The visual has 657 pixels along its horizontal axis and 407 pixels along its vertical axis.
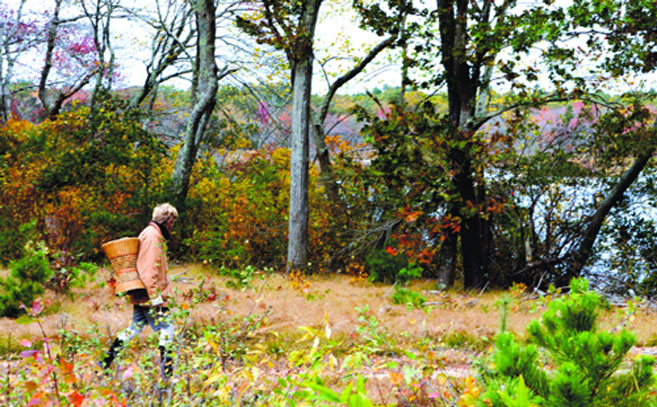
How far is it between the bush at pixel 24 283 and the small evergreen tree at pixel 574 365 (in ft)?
20.1

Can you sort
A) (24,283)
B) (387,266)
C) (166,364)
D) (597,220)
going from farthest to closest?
(387,266) → (597,220) → (24,283) → (166,364)

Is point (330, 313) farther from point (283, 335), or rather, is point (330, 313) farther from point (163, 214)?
point (163, 214)

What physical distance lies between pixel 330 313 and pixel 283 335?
39.1 inches

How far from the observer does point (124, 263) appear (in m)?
4.27

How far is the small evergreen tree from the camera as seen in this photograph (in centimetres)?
145

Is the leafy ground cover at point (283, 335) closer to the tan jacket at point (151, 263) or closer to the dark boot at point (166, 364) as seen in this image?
the dark boot at point (166, 364)

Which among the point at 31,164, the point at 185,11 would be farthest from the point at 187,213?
the point at 185,11

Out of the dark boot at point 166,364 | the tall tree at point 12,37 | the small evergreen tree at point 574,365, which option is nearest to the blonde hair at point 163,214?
the dark boot at point 166,364

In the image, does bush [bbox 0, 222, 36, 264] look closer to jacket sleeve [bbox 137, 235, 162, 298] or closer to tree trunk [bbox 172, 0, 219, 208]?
tree trunk [bbox 172, 0, 219, 208]

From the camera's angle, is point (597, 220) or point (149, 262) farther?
point (597, 220)

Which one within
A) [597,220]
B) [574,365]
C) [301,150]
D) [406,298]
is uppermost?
[301,150]

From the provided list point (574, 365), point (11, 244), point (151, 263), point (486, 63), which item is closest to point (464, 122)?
point (486, 63)

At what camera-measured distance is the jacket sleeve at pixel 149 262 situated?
4.23 m

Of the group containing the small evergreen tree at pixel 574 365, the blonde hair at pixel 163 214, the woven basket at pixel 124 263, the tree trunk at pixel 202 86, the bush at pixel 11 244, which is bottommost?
the bush at pixel 11 244
